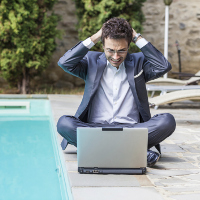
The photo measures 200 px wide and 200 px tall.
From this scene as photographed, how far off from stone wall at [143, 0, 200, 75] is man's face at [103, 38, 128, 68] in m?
6.19

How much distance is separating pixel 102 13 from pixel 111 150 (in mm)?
5230

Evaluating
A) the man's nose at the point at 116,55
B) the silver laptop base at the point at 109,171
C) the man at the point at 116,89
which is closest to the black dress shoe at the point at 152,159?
the man at the point at 116,89

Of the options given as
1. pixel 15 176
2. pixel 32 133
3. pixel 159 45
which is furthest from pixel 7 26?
pixel 15 176

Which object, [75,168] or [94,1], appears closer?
[75,168]

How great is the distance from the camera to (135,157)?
208 centimetres

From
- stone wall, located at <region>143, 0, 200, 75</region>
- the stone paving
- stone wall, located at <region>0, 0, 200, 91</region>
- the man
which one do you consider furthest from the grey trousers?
stone wall, located at <region>143, 0, 200, 75</region>

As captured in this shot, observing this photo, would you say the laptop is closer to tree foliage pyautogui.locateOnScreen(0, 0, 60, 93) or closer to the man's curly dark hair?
the man's curly dark hair

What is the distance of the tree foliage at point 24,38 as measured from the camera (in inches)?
257

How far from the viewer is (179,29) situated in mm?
8258

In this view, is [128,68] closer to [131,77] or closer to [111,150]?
[131,77]

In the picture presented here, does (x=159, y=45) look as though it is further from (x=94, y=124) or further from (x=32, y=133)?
(x=94, y=124)

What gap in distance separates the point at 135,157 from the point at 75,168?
0.38m

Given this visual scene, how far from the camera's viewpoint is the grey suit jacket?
2338 mm

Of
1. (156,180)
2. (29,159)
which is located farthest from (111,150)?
(29,159)
